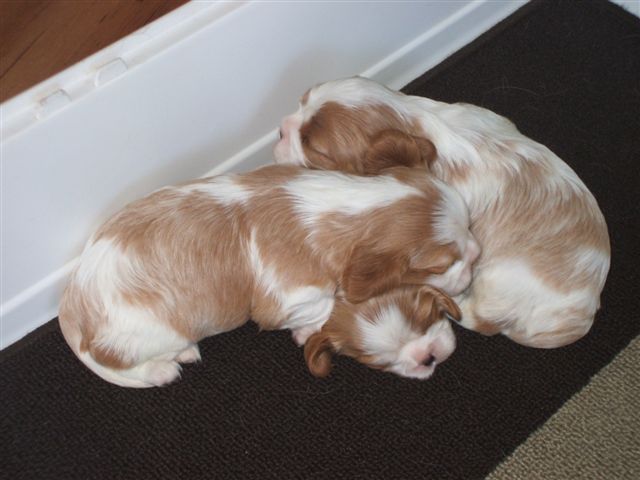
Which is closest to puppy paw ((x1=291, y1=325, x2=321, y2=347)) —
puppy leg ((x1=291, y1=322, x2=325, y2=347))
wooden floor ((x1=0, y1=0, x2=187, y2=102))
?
puppy leg ((x1=291, y1=322, x2=325, y2=347))

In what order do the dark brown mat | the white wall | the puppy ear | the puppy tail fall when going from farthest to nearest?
the dark brown mat < the puppy ear < the puppy tail < the white wall

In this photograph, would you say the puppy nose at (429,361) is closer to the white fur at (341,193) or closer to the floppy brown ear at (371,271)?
the floppy brown ear at (371,271)

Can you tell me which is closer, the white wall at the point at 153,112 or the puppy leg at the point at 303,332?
the white wall at the point at 153,112

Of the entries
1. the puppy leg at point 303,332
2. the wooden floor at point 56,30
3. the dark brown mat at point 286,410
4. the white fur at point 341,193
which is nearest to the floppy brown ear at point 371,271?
the white fur at point 341,193

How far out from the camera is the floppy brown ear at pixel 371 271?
1771 millimetres

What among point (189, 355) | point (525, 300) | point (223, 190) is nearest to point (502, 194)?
point (525, 300)

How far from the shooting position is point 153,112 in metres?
1.88

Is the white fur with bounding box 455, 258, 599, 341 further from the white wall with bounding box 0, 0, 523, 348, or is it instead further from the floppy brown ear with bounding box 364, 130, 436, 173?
the white wall with bounding box 0, 0, 523, 348

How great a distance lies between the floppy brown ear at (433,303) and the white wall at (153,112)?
726 millimetres

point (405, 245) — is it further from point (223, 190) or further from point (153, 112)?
point (153, 112)

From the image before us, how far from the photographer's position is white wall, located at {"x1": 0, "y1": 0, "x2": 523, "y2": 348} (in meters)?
1.71

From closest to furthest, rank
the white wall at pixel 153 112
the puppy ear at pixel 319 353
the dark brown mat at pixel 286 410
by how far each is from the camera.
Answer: the white wall at pixel 153 112, the puppy ear at pixel 319 353, the dark brown mat at pixel 286 410

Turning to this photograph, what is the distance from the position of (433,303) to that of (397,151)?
15.3 inches

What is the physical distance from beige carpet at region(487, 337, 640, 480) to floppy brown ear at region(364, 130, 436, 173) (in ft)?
2.77
